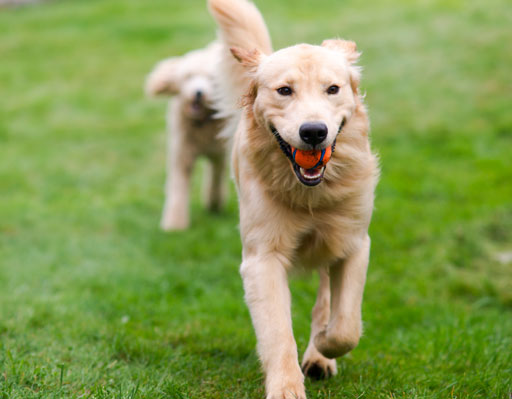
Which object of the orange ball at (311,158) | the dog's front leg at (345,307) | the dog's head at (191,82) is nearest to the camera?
the orange ball at (311,158)

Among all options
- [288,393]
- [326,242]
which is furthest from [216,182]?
[288,393]

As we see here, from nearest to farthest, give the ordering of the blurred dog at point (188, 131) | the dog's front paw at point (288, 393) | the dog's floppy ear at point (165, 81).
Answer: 1. the dog's front paw at point (288, 393)
2. the blurred dog at point (188, 131)
3. the dog's floppy ear at point (165, 81)

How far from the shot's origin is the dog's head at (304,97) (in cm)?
312

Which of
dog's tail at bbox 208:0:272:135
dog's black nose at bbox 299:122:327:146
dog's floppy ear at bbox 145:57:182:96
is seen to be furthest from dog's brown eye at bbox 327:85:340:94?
dog's floppy ear at bbox 145:57:182:96

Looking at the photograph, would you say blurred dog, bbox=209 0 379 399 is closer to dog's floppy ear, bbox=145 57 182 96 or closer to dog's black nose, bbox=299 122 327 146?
dog's black nose, bbox=299 122 327 146

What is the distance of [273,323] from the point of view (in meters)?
3.26

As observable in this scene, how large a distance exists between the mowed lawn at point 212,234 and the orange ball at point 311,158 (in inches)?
45.9

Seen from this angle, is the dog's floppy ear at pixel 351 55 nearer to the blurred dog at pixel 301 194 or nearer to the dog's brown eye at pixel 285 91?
the blurred dog at pixel 301 194

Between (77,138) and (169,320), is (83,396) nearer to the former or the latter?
(169,320)

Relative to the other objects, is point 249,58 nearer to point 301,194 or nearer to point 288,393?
point 301,194

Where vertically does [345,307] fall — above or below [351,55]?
below

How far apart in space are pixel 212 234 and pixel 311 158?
164 inches

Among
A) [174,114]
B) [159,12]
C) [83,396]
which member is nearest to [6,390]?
[83,396]

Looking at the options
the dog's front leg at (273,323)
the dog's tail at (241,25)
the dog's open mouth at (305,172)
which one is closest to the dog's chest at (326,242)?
the dog's front leg at (273,323)
